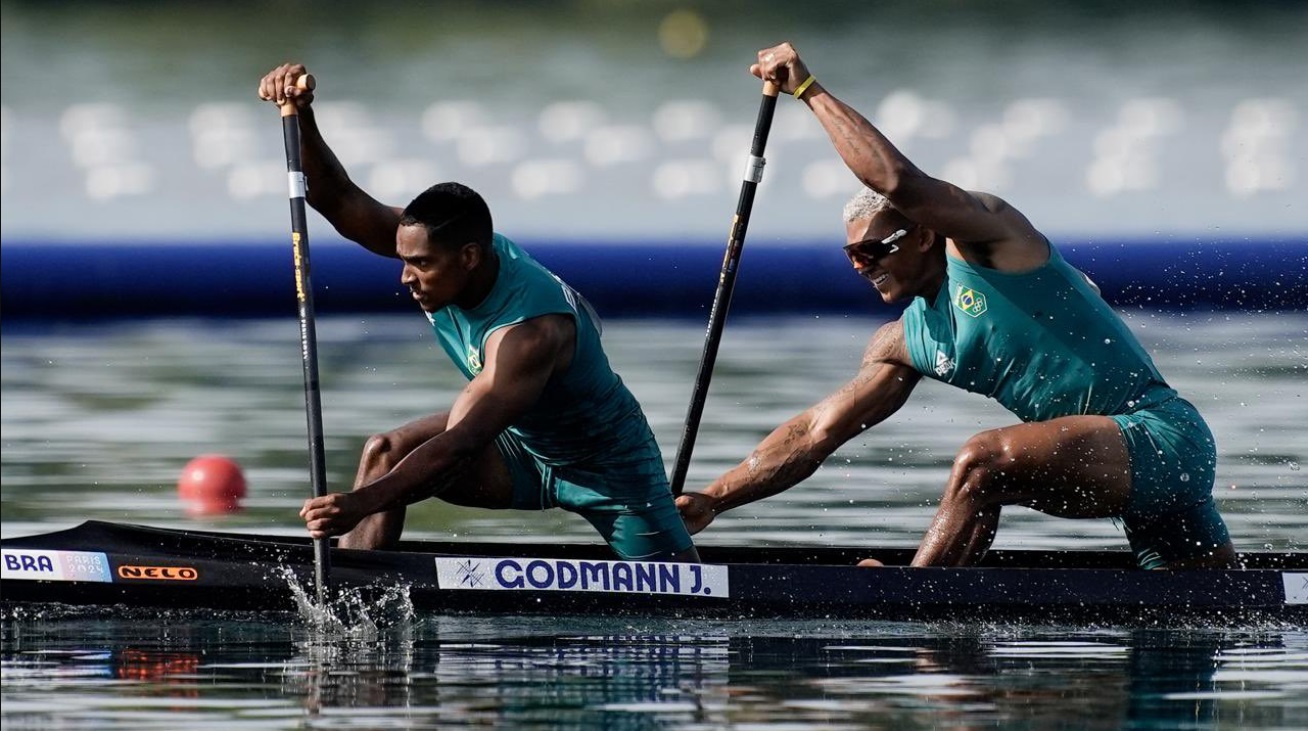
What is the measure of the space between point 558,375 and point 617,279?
73.8 metres

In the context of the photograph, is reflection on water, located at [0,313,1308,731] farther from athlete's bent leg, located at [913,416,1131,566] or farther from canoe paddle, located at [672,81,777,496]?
canoe paddle, located at [672,81,777,496]

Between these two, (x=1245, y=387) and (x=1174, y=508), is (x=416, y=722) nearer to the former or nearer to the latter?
(x=1174, y=508)

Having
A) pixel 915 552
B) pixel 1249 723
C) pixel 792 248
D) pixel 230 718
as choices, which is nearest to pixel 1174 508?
pixel 915 552

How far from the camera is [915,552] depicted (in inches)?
462

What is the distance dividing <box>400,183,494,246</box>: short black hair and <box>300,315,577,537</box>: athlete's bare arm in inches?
15.7

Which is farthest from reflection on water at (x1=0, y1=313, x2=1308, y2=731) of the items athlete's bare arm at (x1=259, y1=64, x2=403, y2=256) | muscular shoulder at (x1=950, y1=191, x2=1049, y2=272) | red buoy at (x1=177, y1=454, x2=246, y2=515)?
athlete's bare arm at (x1=259, y1=64, x2=403, y2=256)

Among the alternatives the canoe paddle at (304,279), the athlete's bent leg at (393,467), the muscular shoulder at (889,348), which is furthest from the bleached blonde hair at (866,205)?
the canoe paddle at (304,279)

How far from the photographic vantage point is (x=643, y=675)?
9.22 meters

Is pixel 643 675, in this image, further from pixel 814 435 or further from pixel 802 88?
pixel 802 88

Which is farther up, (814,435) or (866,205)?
(866,205)

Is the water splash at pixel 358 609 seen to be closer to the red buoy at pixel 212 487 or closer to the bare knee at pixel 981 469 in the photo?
the bare knee at pixel 981 469

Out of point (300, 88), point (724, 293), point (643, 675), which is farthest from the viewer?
point (724, 293)

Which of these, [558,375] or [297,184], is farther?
[297,184]

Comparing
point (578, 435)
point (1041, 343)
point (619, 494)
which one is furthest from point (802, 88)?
point (619, 494)
